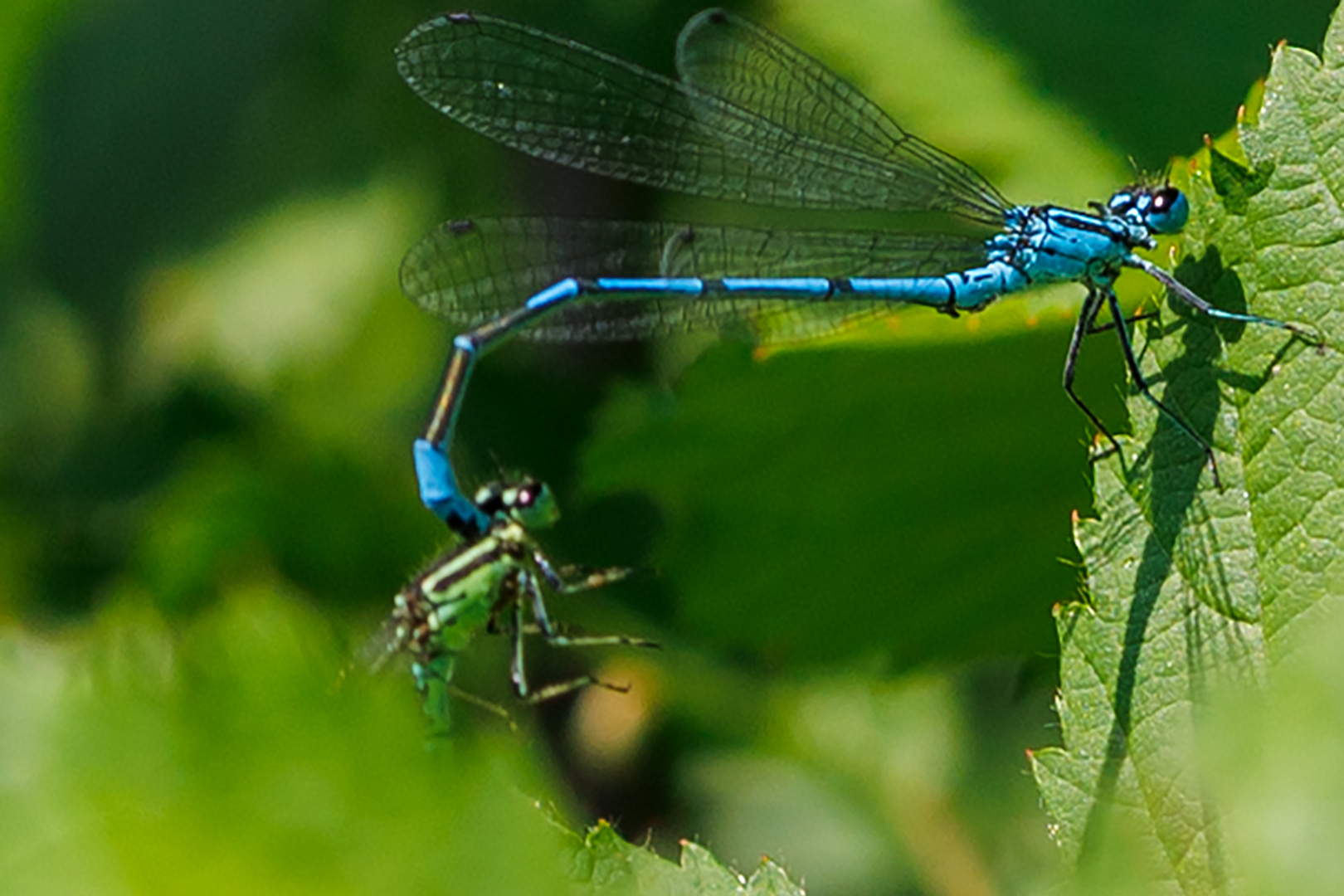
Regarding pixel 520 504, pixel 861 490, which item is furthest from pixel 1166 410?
pixel 520 504

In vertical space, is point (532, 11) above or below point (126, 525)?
above

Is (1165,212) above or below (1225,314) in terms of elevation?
above

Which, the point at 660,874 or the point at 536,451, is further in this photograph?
the point at 536,451

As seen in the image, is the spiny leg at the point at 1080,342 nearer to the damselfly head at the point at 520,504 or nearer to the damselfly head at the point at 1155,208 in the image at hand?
the damselfly head at the point at 1155,208

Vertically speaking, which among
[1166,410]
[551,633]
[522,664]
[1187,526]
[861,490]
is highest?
[1166,410]

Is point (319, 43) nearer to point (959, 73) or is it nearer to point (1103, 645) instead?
point (959, 73)

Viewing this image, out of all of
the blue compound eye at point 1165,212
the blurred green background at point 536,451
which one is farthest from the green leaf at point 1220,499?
the blue compound eye at point 1165,212

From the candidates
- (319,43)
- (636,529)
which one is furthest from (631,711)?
(319,43)

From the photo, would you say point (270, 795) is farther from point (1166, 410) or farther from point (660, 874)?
point (1166, 410)
